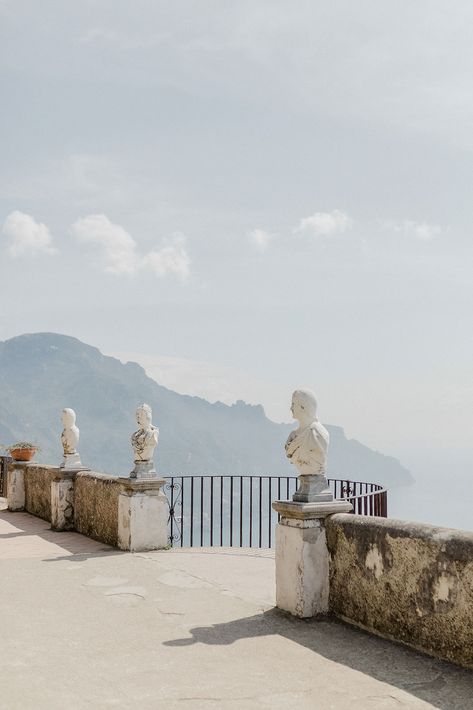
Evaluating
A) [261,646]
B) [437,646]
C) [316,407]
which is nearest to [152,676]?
[261,646]

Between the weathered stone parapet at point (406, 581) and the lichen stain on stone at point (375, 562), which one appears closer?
the weathered stone parapet at point (406, 581)

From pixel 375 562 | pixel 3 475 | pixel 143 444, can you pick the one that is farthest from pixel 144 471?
pixel 3 475

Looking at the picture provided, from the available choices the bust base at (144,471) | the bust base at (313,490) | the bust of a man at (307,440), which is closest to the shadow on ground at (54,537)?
the bust base at (144,471)

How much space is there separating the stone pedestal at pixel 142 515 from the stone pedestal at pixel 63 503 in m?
2.01

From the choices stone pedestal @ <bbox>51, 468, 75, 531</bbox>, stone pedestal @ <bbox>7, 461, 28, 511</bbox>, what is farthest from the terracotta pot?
stone pedestal @ <bbox>51, 468, 75, 531</bbox>

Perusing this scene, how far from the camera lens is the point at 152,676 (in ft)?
14.0

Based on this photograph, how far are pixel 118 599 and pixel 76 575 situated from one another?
50.5 inches

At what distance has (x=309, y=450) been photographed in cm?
588

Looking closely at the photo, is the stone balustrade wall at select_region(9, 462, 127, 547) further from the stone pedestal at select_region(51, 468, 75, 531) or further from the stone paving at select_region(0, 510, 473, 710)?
the stone paving at select_region(0, 510, 473, 710)

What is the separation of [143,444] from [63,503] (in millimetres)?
2628

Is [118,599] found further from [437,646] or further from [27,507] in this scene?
[27,507]

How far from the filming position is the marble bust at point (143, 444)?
918 cm

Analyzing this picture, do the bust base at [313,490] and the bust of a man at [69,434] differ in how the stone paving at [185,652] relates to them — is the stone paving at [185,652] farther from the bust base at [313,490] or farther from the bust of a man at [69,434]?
the bust of a man at [69,434]

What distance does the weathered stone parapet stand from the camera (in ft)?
14.4
